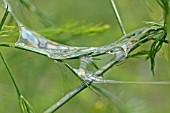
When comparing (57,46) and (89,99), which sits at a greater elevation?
(57,46)

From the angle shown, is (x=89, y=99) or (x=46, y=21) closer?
(x=46, y=21)

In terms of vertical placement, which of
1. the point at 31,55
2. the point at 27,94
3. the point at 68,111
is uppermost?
the point at 31,55

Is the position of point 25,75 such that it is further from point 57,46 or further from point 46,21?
point 57,46

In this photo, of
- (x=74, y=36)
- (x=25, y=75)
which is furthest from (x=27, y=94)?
(x=74, y=36)

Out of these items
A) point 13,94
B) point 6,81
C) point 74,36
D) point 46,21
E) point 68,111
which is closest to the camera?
point 74,36

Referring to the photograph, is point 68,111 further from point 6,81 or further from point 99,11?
point 99,11

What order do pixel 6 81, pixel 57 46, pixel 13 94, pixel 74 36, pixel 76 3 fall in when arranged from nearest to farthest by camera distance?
pixel 57 46, pixel 74 36, pixel 13 94, pixel 6 81, pixel 76 3

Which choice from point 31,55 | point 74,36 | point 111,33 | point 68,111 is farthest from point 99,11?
point 74,36
